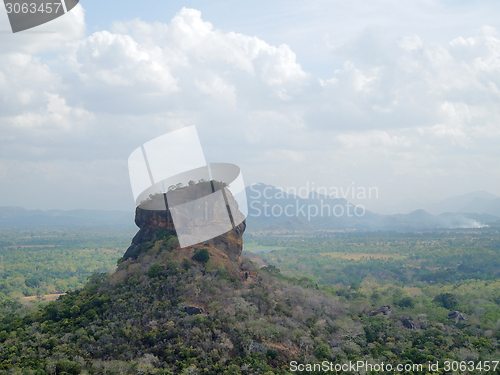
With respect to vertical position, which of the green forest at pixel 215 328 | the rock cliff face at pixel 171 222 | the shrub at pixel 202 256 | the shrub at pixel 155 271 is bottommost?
the green forest at pixel 215 328

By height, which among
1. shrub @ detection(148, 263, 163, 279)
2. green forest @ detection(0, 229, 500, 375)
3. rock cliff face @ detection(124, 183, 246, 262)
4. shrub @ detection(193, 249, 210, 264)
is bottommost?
green forest @ detection(0, 229, 500, 375)

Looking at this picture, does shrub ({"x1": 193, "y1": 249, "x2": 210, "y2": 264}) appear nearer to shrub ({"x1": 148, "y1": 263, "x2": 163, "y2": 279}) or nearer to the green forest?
the green forest

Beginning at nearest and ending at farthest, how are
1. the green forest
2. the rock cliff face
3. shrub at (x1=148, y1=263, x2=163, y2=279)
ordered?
the green forest → shrub at (x1=148, y1=263, x2=163, y2=279) → the rock cliff face

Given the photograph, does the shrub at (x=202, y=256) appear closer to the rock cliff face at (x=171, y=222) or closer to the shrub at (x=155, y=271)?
the rock cliff face at (x=171, y=222)

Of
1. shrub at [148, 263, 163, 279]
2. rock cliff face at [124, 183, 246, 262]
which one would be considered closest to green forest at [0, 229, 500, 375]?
shrub at [148, 263, 163, 279]

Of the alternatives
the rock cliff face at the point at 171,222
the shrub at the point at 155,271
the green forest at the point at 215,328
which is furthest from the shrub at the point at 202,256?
the shrub at the point at 155,271

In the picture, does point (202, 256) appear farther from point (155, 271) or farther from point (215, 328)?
point (215, 328)

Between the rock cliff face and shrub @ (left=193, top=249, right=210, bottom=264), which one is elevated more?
the rock cliff face

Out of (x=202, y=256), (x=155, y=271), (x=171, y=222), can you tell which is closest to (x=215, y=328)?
(x=155, y=271)

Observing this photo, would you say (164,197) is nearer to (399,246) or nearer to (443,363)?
(443,363)
